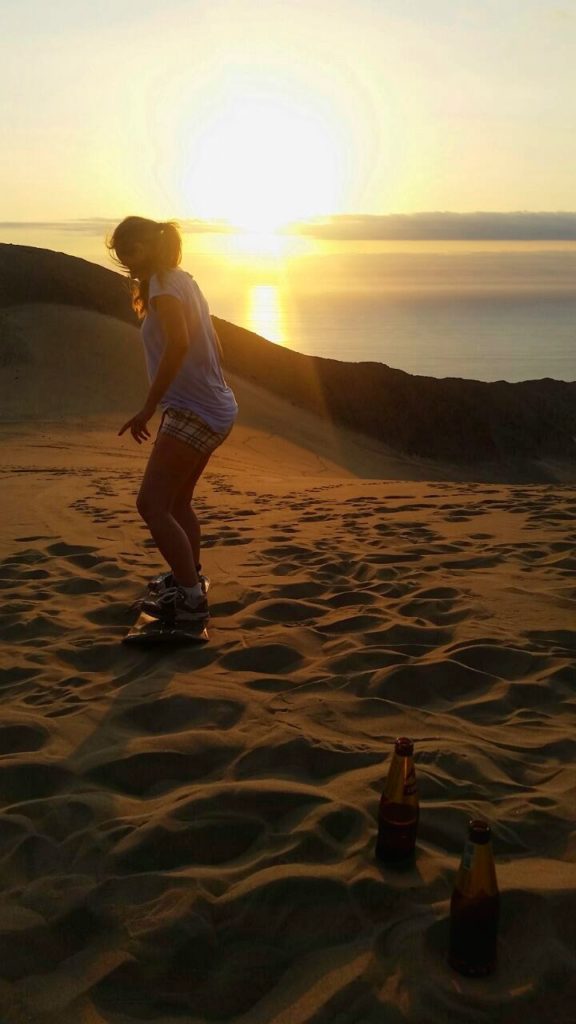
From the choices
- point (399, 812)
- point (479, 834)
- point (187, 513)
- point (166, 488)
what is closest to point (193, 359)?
point (166, 488)

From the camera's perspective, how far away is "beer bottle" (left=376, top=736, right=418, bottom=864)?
9.15ft

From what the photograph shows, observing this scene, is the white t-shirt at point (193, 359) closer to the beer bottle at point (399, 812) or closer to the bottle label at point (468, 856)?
the beer bottle at point (399, 812)

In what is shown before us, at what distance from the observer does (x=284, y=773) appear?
3357 millimetres

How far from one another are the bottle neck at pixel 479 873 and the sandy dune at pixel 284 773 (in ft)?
0.59

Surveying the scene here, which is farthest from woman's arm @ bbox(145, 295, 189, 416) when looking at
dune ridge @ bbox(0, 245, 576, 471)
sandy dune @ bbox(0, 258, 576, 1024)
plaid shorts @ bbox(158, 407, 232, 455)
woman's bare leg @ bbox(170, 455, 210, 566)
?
dune ridge @ bbox(0, 245, 576, 471)

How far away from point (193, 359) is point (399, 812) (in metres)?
2.46

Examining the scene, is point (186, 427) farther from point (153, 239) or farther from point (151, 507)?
point (153, 239)

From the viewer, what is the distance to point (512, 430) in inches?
1059

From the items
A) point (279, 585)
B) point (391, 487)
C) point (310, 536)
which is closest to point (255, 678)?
point (279, 585)

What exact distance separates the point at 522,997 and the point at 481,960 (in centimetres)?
13

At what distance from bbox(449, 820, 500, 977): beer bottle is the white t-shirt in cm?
257

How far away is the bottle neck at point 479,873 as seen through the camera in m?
2.40

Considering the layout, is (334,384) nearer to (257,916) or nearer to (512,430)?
(512,430)

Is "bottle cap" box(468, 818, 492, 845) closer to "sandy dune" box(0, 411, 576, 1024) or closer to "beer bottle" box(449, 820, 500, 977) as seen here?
"beer bottle" box(449, 820, 500, 977)
